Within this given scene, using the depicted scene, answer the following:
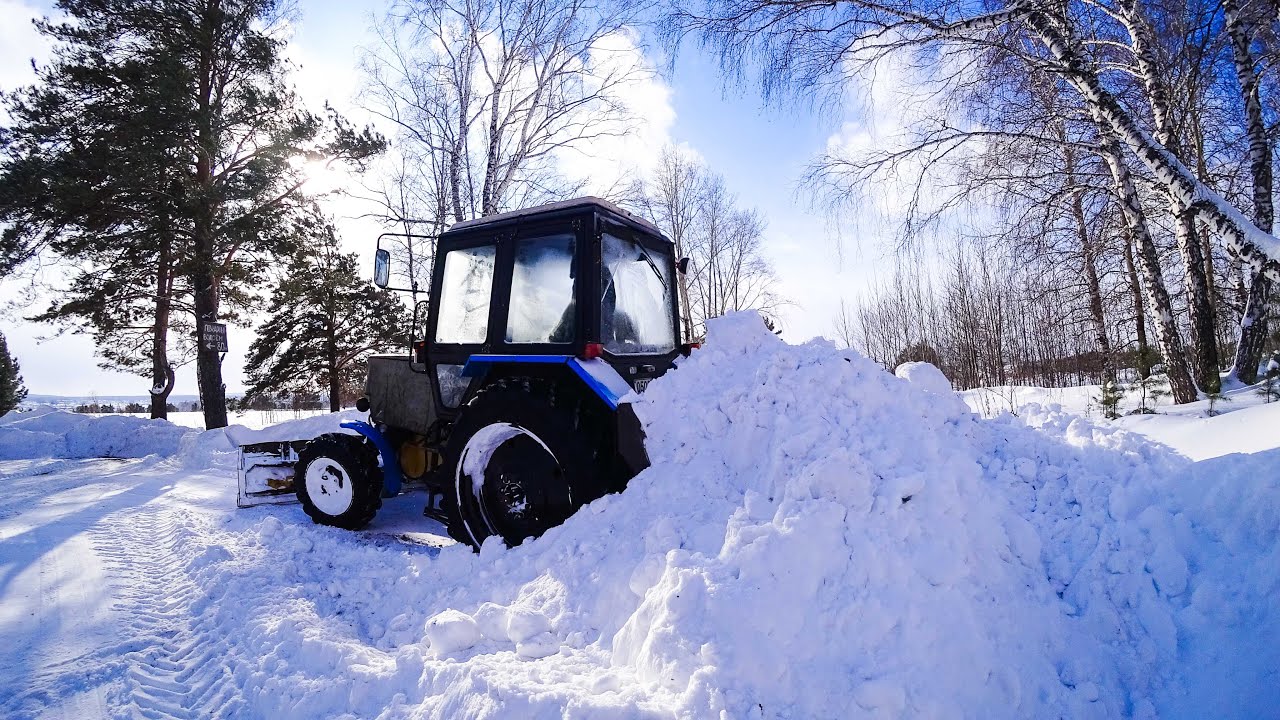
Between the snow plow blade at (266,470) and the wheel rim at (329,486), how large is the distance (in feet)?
2.33

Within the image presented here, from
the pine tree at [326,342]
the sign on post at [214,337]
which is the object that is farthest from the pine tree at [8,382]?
the sign on post at [214,337]

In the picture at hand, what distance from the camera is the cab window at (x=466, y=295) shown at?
4109 millimetres

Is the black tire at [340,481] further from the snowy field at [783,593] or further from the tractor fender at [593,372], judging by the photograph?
the tractor fender at [593,372]

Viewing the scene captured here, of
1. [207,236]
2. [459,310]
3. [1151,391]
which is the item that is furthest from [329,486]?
[207,236]

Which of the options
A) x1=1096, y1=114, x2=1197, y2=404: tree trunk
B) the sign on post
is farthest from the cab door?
the sign on post

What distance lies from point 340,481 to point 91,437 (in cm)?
1169

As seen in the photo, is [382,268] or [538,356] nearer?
[538,356]

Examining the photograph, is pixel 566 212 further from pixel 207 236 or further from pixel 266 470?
pixel 207 236

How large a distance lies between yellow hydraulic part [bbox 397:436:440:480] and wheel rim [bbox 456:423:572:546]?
1381mm

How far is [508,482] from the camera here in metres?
3.70

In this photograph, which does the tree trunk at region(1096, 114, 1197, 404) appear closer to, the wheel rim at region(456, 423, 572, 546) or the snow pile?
the wheel rim at region(456, 423, 572, 546)

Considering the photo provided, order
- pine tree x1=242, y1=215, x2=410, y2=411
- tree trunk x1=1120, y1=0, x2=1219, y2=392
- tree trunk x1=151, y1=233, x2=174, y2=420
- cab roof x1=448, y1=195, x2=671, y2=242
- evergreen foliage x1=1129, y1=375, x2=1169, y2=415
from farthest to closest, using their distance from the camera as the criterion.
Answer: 1. pine tree x1=242, y1=215, x2=410, y2=411
2. tree trunk x1=151, y1=233, x2=174, y2=420
3. evergreen foliage x1=1129, y1=375, x2=1169, y2=415
4. tree trunk x1=1120, y1=0, x2=1219, y2=392
5. cab roof x1=448, y1=195, x2=671, y2=242

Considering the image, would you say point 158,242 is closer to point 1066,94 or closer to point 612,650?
point 612,650

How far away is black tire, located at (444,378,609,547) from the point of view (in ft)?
10.7
